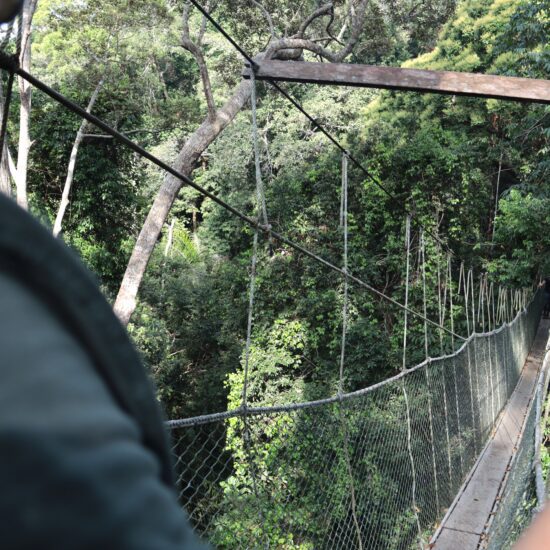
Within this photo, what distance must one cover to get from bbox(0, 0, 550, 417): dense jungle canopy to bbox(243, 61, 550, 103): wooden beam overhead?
264 centimetres

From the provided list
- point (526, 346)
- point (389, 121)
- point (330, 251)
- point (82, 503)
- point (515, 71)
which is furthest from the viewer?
point (526, 346)

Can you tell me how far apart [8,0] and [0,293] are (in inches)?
3.8

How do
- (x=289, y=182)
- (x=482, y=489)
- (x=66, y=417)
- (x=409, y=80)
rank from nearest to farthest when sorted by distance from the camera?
(x=66, y=417) < (x=409, y=80) < (x=482, y=489) < (x=289, y=182)

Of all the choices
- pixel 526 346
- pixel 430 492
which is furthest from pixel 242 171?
pixel 430 492

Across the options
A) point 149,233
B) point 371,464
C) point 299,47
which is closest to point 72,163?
point 149,233

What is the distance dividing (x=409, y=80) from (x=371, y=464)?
10.5 ft

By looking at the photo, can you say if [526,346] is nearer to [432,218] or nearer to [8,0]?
[432,218]

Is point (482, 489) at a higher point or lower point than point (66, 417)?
lower

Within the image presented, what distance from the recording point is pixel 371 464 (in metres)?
5.00

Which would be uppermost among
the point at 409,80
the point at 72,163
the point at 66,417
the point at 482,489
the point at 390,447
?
the point at 72,163

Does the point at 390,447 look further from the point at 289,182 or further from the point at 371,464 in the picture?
the point at 289,182

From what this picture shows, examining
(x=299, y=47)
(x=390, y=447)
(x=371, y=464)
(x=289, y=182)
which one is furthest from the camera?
(x=289, y=182)

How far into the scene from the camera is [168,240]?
11578 mm

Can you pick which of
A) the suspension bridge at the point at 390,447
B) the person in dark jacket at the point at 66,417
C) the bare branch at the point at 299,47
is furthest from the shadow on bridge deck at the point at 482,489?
the bare branch at the point at 299,47
